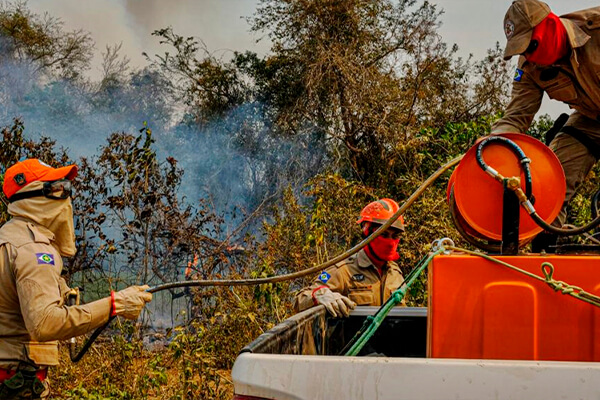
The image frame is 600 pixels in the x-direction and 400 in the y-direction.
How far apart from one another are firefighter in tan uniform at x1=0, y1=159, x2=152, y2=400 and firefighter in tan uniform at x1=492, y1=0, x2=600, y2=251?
239 centimetres

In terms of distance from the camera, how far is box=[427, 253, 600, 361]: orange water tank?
2275 mm

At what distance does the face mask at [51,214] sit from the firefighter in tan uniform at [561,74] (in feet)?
8.35

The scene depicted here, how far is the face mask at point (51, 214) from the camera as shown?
3666 mm

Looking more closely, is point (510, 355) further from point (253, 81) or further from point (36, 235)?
point (253, 81)

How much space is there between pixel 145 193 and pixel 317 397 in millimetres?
6916

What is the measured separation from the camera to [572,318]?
2.28 meters

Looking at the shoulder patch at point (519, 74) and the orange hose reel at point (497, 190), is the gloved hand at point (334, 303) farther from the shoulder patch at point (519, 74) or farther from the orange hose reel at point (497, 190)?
the shoulder patch at point (519, 74)

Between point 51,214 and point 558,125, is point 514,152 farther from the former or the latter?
point 51,214

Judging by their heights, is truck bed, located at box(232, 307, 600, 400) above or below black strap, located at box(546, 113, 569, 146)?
below

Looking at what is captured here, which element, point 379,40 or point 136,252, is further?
point 379,40

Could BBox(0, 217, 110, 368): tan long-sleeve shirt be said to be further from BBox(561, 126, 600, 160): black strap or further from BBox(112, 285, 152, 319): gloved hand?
BBox(561, 126, 600, 160): black strap

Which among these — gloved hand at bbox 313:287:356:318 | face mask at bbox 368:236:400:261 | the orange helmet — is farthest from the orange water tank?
the orange helmet

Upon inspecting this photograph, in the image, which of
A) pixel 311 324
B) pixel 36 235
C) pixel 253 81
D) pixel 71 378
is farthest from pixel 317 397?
pixel 253 81

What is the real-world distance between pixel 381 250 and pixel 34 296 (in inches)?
95.8
